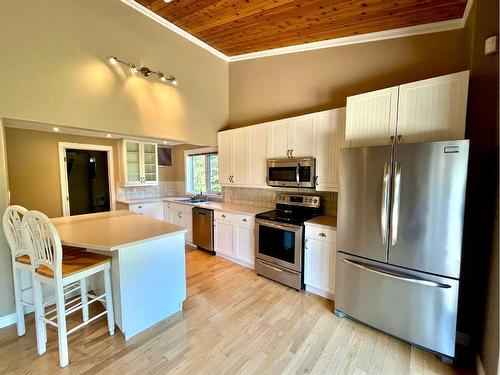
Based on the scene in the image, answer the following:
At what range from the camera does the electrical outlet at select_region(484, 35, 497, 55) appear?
1.67 meters

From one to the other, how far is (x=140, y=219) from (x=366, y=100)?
2820mm

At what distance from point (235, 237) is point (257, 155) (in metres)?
1.34

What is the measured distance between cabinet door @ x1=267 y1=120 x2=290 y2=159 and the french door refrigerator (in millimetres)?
1158

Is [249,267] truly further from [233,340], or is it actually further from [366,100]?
[366,100]

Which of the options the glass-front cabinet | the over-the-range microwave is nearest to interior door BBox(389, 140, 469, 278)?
the over-the-range microwave

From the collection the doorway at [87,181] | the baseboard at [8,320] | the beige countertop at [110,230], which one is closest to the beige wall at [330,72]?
the beige countertop at [110,230]

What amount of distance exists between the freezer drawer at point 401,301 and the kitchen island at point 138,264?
1.68 meters

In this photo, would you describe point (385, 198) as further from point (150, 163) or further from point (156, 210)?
point (150, 163)

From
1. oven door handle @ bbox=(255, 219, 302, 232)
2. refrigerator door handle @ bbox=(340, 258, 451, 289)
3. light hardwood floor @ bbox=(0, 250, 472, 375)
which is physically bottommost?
light hardwood floor @ bbox=(0, 250, 472, 375)

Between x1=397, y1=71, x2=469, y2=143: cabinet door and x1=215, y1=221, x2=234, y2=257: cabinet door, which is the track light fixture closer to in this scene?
x1=215, y1=221, x2=234, y2=257: cabinet door

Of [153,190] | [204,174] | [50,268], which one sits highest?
[204,174]

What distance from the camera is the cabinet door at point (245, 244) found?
3355 millimetres

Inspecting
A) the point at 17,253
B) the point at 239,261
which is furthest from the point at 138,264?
the point at 239,261

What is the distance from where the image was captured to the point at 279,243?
293 centimetres
